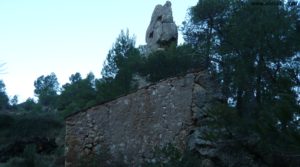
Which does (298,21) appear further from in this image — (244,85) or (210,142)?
(210,142)

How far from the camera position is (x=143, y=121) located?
37.3ft

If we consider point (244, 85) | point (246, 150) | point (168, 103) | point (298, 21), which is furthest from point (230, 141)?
point (298, 21)

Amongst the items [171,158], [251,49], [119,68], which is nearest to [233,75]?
[251,49]

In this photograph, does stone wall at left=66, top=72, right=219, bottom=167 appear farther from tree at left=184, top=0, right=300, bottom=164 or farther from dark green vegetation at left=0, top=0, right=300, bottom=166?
tree at left=184, top=0, right=300, bottom=164

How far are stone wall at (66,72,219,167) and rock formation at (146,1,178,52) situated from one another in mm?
20142

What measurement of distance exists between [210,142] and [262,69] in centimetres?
605

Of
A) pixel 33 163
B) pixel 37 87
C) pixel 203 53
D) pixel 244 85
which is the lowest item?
pixel 33 163

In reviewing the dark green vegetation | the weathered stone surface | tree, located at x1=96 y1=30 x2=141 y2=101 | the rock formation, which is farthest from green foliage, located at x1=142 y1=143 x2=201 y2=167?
the rock formation

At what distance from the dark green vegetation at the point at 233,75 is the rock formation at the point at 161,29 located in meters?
5.13

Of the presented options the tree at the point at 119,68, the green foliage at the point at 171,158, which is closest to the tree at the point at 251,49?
the green foliage at the point at 171,158

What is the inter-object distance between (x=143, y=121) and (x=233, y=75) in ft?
19.2

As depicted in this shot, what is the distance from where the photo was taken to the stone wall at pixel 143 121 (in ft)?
36.7

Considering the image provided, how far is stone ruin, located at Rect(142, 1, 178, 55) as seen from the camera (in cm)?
3243

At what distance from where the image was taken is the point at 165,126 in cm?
1120
